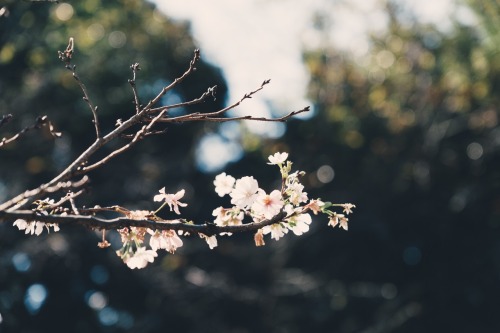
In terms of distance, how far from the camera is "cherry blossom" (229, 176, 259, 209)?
193 centimetres

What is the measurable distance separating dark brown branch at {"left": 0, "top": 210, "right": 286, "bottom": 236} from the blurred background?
7.41 m

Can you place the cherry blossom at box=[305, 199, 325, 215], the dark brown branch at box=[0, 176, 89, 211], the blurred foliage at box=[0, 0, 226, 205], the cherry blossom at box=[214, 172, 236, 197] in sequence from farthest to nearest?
the blurred foliage at box=[0, 0, 226, 205], the cherry blossom at box=[214, 172, 236, 197], the cherry blossom at box=[305, 199, 325, 215], the dark brown branch at box=[0, 176, 89, 211]

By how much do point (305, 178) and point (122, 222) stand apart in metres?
8.60

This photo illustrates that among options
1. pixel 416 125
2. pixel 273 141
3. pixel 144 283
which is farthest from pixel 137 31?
pixel 416 125

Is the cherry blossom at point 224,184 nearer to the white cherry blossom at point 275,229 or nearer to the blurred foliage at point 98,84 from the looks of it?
the white cherry blossom at point 275,229

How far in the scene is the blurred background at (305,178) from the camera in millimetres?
9164

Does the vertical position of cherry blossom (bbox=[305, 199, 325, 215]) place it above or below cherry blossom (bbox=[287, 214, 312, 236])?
above

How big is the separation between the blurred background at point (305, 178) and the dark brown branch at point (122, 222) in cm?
741

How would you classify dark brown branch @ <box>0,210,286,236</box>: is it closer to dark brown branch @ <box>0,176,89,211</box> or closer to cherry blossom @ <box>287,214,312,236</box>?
dark brown branch @ <box>0,176,89,211</box>

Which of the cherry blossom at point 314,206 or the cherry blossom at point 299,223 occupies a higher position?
the cherry blossom at point 314,206

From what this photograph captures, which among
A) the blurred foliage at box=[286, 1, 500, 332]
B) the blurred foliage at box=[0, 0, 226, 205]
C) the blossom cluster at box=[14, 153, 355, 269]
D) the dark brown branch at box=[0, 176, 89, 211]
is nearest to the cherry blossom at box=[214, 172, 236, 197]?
the blossom cluster at box=[14, 153, 355, 269]

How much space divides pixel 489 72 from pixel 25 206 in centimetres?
969

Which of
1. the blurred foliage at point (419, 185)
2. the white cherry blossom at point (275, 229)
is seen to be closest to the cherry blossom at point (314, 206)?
the white cherry blossom at point (275, 229)

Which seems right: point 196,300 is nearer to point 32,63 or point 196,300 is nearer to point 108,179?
point 108,179
